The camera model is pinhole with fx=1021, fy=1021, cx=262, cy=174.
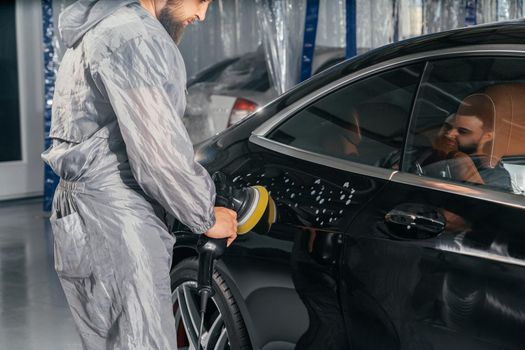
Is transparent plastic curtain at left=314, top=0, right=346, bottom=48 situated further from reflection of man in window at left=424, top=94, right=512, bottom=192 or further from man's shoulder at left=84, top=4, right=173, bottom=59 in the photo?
man's shoulder at left=84, top=4, right=173, bottom=59

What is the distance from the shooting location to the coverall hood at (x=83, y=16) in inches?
98.8

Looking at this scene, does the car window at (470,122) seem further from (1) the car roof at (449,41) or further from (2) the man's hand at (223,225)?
(2) the man's hand at (223,225)

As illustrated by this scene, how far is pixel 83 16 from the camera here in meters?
2.57

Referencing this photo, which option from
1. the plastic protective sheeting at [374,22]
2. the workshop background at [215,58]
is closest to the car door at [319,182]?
the workshop background at [215,58]

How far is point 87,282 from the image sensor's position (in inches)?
102

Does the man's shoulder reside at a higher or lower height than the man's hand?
higher

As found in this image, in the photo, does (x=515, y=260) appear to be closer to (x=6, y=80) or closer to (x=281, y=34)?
(x=281, y=34)

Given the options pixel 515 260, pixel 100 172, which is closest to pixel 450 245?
Result: pixel 515 260

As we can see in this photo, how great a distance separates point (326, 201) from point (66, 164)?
2.67ft

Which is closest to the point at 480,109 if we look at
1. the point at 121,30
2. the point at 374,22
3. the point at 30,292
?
the point at 121,30

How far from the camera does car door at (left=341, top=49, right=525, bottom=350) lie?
8.30 ft

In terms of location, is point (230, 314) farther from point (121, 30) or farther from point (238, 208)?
point (121, 30)

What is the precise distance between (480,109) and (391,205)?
0.38m

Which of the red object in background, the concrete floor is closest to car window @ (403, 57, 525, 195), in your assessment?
the concrete floor
